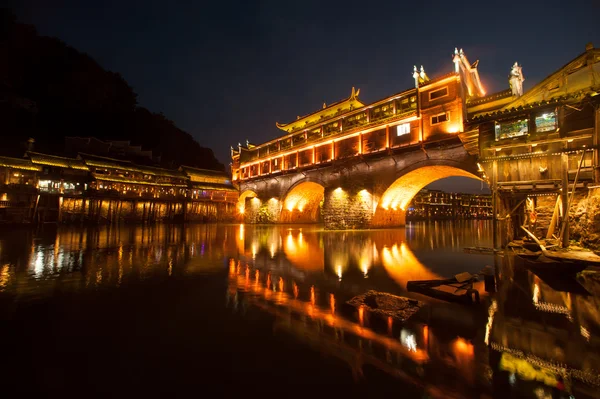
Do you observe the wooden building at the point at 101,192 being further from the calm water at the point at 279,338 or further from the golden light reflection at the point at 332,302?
the golden light reflection at the point at 332,302

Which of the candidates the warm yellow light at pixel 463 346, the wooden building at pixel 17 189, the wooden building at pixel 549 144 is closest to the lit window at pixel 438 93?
the wooden building at pixel 549 144

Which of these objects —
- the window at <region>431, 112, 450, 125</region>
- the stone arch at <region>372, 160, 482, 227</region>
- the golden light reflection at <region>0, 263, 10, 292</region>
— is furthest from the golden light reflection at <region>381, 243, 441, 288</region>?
the window at <region>431, 112, 450, 125</region>

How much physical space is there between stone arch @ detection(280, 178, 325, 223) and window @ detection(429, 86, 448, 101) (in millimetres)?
13785

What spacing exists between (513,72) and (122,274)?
24.6 m

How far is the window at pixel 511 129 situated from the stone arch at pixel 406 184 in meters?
6.74

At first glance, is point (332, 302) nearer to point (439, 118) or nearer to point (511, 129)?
point (511, 129)

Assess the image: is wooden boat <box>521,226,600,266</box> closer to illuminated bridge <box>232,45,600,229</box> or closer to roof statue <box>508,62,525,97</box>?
illuminated bridge <box>232,45,600,229</box>

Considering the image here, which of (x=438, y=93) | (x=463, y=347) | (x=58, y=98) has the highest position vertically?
(x=58, y=98)

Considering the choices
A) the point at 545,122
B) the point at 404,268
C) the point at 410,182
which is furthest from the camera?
the point at 410,182

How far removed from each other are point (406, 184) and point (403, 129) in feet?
15.2

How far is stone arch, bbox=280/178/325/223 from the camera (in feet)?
97.5

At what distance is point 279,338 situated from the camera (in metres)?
3.00

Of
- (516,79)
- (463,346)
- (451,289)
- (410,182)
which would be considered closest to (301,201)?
(410,182)

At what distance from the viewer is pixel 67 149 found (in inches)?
Answer: 1410
